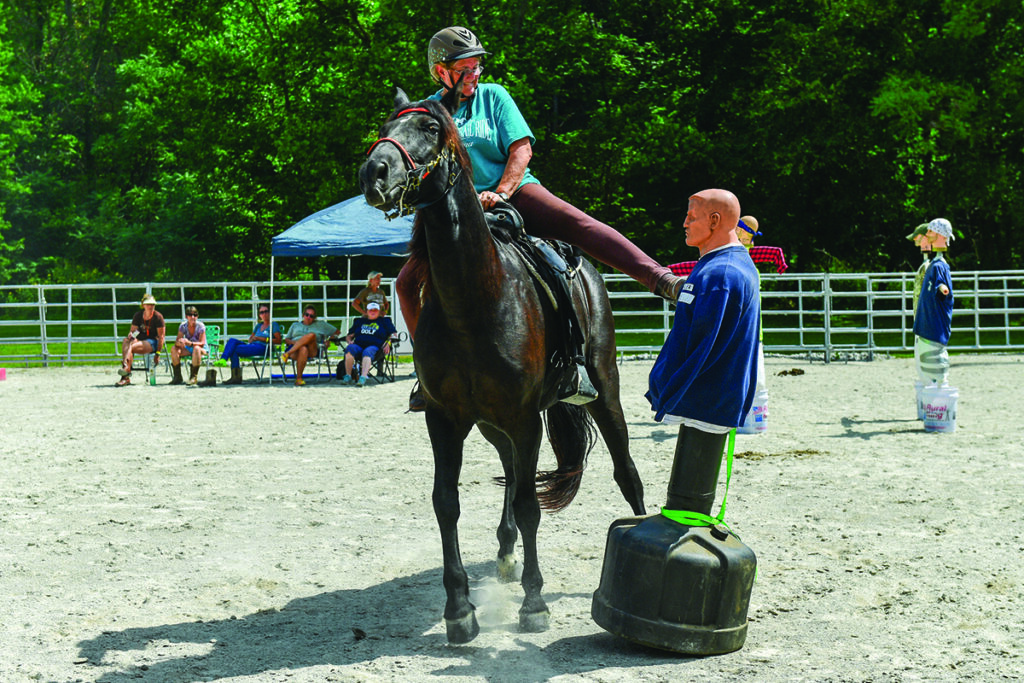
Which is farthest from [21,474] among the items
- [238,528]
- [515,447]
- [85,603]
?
[515,447]

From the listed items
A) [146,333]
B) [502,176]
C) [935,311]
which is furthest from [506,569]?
[146,333]

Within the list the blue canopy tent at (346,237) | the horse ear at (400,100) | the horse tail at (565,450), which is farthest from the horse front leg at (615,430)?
the blue canopy tent at (346,237)

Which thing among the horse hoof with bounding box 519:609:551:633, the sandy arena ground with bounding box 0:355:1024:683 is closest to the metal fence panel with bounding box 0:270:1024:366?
the sandy arena ground with bounding box 0:355:1024:683

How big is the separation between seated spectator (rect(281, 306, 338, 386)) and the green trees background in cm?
977

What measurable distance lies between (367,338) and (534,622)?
12537 mm

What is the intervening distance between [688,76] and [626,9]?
2883 mm

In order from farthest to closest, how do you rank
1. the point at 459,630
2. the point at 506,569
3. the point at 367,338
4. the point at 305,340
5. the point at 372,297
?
the point at 305,340 < the point at 367,338 < the point at 372,297 < the point at 506,569 < the point at 459,630

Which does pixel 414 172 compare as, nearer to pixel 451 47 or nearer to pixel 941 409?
pixel 451 47

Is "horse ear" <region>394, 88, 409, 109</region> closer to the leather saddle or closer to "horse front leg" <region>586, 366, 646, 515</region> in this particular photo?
the leather saddle

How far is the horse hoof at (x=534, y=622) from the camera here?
4605 mm

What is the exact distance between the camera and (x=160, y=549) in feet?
19.6

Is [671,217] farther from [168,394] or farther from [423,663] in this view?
[423,663]

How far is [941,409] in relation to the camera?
10398 mm

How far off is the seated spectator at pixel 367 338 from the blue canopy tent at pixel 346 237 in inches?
47.1
